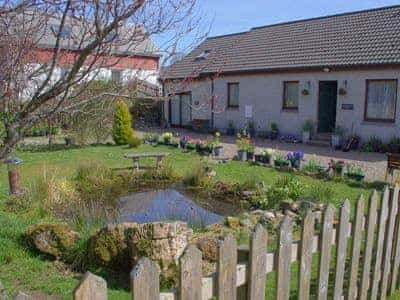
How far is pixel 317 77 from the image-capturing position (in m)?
17.5

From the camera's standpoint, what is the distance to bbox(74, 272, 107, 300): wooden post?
1.41 meters

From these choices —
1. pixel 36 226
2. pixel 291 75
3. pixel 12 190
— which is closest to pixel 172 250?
pixel 36 226

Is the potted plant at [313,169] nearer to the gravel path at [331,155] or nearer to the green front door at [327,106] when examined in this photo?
the gravel path at [331,155]

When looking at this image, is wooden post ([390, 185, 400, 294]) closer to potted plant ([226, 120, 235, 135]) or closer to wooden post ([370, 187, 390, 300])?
wooden post ([370, 187, 390, 300])

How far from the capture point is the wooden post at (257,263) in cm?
214

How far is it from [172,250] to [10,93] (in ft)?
8.88

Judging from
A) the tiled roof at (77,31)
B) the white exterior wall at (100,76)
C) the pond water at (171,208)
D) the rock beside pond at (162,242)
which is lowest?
the pond water at (171,208)

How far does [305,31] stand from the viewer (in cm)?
2072

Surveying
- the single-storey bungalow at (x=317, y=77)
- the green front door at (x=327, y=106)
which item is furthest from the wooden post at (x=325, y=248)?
the green front door at (x=327, y=106)

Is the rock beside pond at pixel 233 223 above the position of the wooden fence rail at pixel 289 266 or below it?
below

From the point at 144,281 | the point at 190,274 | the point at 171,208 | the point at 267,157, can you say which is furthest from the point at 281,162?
the point at 144,281

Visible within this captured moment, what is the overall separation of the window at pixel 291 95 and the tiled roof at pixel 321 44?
0.82 metres

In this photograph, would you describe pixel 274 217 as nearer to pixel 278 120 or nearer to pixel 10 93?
pixel 10 93

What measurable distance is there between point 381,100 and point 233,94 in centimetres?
827
